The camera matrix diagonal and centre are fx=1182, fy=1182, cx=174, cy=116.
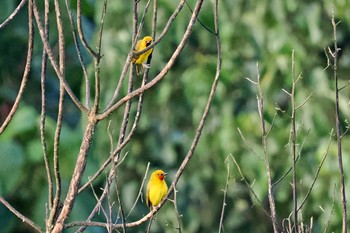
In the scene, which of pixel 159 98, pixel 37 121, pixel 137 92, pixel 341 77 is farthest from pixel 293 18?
pixel 137 92

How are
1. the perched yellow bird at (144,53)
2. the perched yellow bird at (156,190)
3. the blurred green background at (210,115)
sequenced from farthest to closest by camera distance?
the blurred green background at (210,115) → the perched yellow bird at (156,190) → the perched yellow bird at (144,53)

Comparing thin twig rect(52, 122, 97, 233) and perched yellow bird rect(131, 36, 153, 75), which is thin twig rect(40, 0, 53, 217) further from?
perched yellow bird rect(131, 36, 153, 75)

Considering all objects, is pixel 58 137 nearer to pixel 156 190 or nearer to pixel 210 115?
pixel 156 190

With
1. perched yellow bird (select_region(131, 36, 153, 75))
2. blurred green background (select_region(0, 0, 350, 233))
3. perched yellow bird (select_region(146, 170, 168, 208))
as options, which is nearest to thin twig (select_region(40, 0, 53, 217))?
perched yellow bird (select_region(131, 36, 153, 75))

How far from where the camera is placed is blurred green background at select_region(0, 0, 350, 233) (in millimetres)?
10781

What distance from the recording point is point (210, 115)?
11562mm

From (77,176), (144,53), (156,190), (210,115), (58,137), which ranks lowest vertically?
(210,115)

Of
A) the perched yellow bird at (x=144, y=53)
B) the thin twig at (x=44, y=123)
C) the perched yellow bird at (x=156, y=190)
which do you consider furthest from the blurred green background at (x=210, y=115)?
the thin twig at (x=44, y=123)

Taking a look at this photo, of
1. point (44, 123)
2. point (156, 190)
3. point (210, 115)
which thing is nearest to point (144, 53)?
point (44, 123)

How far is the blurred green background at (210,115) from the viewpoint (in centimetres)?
1078

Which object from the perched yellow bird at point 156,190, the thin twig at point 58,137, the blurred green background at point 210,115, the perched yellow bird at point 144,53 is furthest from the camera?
the blurred green background at point 210,115

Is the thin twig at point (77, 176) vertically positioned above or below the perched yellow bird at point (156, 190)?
above

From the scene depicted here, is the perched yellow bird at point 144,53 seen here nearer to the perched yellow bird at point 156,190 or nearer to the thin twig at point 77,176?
the perched yellow bird at point 156,190

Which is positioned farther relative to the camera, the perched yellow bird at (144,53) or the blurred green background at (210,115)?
the blurred green background at (210,115)
